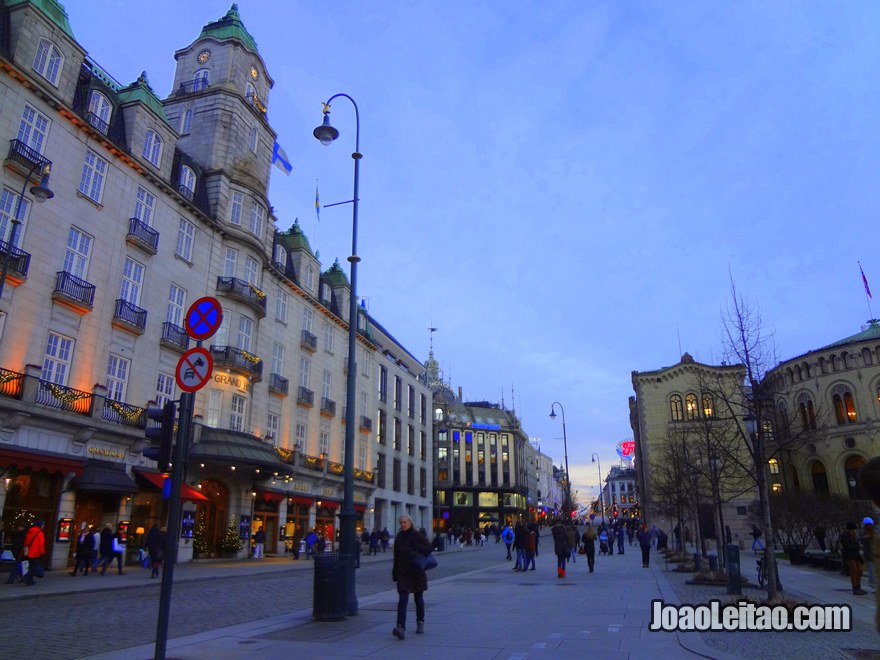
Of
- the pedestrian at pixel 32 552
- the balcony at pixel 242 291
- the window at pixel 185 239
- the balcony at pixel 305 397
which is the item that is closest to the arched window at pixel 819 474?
the balcony at pixel 305 397

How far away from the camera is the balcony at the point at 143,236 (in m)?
26.8

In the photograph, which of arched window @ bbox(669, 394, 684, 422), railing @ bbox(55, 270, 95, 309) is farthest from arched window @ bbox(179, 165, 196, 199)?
arched window @ bbox(669, 394, 684, 422)

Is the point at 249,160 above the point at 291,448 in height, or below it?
above

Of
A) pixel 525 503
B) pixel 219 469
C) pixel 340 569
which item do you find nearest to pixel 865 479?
pixel 340 569

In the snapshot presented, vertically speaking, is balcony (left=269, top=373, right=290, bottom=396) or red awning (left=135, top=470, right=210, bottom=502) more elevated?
balcony (left=269, top=373, right=290, bottom=396)

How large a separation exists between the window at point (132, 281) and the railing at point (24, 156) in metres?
5.50

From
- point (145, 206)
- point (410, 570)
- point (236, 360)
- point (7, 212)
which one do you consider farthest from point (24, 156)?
point (410, 570)

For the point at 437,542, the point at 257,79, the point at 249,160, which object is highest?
the point at 257,79

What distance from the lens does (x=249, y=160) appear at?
118ft

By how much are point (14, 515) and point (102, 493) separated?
12.8 ft

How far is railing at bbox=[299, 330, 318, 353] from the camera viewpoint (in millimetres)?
41062

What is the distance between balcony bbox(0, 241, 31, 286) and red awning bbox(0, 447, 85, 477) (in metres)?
5.80

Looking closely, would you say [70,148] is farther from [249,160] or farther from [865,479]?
[865,479]

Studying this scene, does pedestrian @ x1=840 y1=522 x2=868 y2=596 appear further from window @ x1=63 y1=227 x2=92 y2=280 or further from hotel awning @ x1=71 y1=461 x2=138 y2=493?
window @ x1=63 y1=227 x2=92 y2=280
